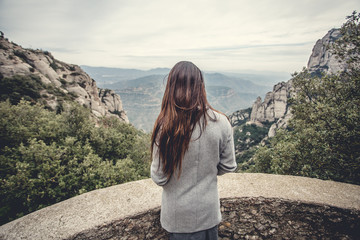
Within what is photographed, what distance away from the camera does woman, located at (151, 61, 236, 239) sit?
155cm

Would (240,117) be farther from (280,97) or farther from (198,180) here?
(198,180)

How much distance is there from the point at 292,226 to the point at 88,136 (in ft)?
31.4

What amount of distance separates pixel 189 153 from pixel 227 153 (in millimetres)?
425

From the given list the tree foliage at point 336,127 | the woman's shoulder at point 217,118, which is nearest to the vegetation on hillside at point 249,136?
the tree foliage at point 336,127

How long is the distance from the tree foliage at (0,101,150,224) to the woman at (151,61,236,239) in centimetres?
463

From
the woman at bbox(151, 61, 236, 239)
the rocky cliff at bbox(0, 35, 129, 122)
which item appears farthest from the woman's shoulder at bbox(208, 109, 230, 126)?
the rocky cliff at bbox(0, 35, 129, 122)

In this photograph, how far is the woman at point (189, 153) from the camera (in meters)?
1.55

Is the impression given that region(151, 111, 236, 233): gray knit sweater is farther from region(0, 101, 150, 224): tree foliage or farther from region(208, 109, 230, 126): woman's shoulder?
region(0, 101, 150, 224): tree foliage

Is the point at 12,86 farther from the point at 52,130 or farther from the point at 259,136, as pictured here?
the point at 259,136

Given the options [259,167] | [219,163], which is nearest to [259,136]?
[259,167]

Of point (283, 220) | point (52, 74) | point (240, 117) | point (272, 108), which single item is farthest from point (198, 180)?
point (240, 117)

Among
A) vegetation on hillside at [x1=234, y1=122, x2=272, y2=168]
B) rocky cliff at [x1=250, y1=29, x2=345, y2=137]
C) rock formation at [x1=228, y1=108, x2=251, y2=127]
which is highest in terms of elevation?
rocky cliff at [x1=250, y1=29, x2=345, y2=137]

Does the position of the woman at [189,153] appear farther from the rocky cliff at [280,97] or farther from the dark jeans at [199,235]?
the rocky cliff at [280,97]

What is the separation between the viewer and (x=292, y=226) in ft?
10.1
